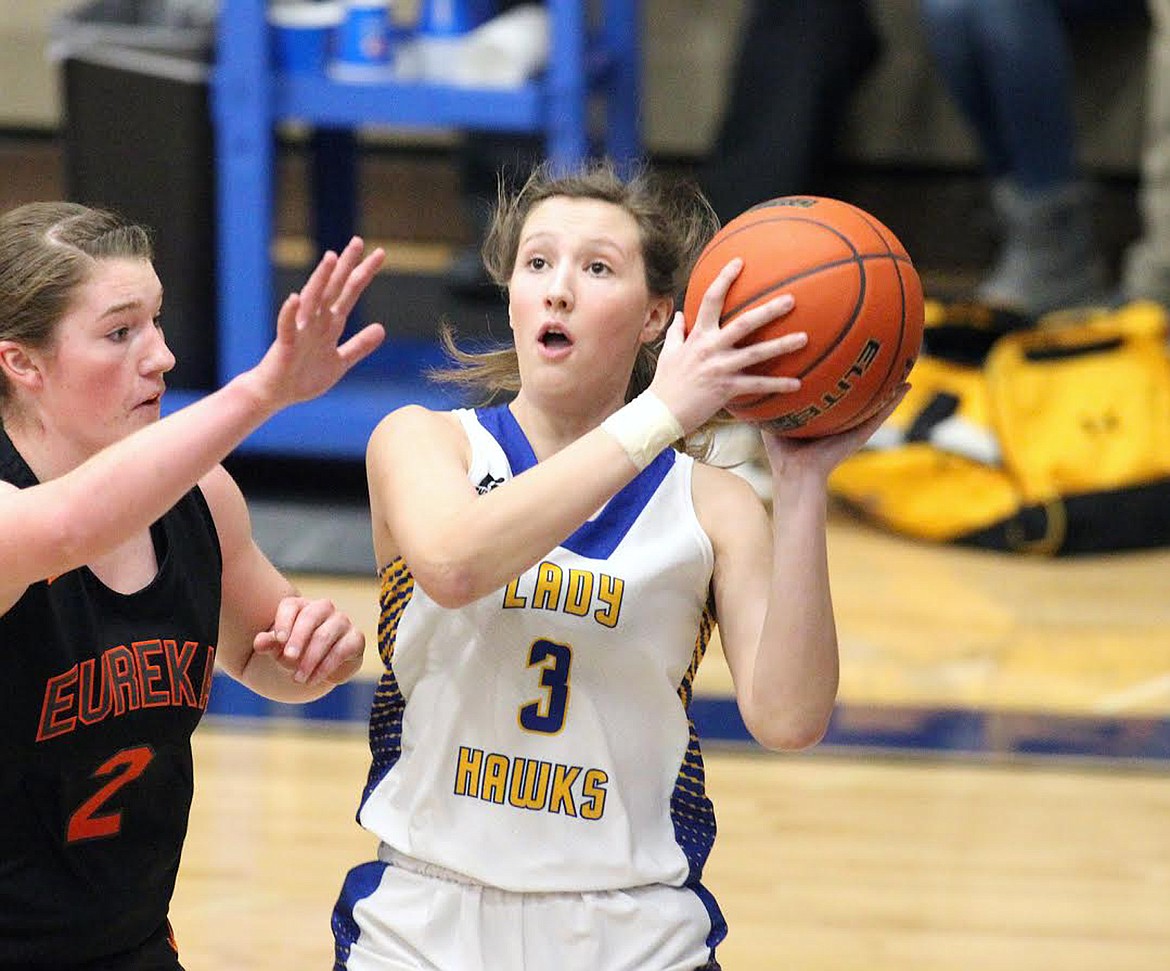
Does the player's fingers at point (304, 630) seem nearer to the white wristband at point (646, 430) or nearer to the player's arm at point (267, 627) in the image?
the player's arm at point (267, 627)

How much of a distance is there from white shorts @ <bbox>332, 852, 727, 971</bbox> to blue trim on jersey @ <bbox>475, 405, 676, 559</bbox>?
1.23ft

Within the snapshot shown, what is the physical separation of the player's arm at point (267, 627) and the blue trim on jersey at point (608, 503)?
0.89ft

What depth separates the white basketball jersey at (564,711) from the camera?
2109 millimetres

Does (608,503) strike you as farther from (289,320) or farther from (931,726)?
(931,726)

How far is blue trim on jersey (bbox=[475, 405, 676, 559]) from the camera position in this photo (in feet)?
7.03

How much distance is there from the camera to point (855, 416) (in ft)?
6.53

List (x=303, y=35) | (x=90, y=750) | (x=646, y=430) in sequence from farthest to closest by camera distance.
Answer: (x=303, y=35) < (x=90, y=750) < (x=646, y=430)

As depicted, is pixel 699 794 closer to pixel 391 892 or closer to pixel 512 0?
pixel 391 892

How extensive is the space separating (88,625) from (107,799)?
0.18 m

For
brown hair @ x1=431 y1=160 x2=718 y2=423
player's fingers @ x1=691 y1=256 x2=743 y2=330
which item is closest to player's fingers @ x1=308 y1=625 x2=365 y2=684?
brown hair @ x1=431 y1=160 x2=718 y2=423

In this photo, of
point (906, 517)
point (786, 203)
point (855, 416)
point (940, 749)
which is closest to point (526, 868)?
point (855, 416)

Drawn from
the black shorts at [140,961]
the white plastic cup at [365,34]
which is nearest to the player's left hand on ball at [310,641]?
the black shorts at [140,961]

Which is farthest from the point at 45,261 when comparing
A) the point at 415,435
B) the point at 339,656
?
the point at 339,656

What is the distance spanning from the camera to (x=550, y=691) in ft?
6.93
